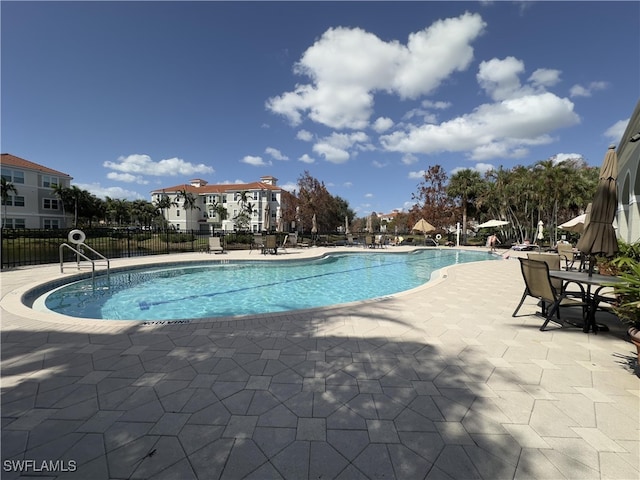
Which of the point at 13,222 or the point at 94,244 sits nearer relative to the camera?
the point at 94,244

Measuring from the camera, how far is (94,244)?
17.6 metres

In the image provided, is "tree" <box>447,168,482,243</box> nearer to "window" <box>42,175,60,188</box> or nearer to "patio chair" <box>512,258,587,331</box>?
"patio chair" <box>512,258,587,331</box>

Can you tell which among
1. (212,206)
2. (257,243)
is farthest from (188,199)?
(257,243)

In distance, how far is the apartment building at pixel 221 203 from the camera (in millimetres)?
50750

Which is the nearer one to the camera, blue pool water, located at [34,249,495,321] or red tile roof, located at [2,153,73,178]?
blue pool water, located at [34,249,495,321]

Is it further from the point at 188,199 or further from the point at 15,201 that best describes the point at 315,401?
the point at 188,199

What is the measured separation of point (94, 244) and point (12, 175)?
28879 mm

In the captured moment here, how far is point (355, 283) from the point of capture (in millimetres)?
9945

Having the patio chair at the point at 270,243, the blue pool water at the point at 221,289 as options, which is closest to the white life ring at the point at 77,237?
the blue pool water at the point at 221,289

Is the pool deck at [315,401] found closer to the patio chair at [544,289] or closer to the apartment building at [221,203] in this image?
the patio chair at [544,289]

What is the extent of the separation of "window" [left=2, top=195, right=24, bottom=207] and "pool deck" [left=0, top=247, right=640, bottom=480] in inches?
1733

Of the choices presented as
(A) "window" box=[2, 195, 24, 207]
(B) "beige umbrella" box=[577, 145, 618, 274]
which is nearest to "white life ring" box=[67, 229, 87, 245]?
(B) "beige umbrella" box=[577, 145, 618, 274]

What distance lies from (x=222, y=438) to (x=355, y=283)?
8.26 metres

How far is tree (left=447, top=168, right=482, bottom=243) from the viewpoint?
30938mm
